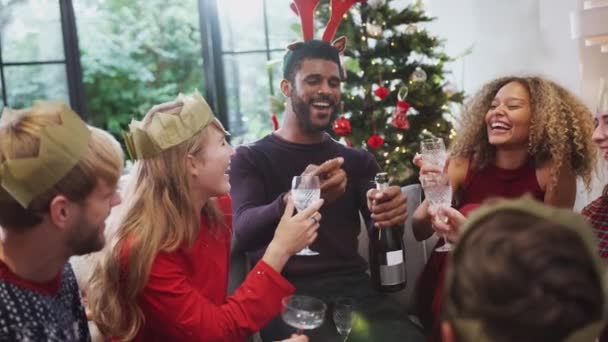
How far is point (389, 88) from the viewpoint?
317cm

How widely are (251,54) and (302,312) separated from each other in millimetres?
3247

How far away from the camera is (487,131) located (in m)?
2.02

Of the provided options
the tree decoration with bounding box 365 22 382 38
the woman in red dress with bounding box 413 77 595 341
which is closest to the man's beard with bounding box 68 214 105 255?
the woman in red dress with bounding box 413 77 595 341

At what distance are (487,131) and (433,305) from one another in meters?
0.69

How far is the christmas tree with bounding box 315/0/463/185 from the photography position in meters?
3.06

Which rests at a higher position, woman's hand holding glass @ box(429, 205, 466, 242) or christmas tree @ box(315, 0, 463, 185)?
christmas tree @ box(315, 0, 463, 185)

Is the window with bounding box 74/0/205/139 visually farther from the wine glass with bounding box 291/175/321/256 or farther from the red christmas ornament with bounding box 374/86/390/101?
the wine glass with bounding box 291/175/321/256

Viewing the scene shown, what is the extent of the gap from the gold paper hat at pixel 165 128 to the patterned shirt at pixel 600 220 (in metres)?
1.21

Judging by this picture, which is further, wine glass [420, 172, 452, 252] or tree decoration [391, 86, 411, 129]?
tree decoration [391, 86, 411, 129]

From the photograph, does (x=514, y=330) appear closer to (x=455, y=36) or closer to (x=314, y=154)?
(x=314, y=154)

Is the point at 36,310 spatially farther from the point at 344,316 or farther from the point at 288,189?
the point at 288,189

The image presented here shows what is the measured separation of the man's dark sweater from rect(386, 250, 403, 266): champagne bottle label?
0.16m

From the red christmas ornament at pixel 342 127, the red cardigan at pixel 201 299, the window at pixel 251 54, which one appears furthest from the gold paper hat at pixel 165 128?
the window at pixel 251 54

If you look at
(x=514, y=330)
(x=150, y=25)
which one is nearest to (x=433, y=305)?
(x=514, y=330)
